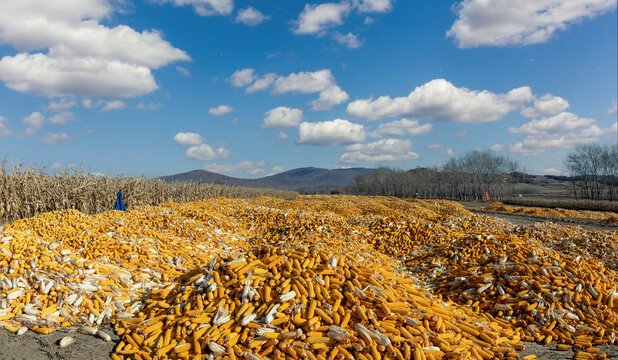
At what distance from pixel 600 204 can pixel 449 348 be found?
2989 centimetres

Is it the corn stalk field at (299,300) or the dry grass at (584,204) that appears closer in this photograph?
the corn stalk field at (299,300)

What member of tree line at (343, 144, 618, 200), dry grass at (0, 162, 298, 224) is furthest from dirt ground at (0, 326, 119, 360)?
tree line at (343, 144, 618, 200)

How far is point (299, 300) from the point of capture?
3.44 meters

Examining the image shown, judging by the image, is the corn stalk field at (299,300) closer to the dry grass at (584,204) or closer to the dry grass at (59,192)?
the dry grass at (59,192)

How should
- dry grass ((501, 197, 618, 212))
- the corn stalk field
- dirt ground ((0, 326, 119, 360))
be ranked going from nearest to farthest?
the corn stalk field → dirt ground ((0, 326, 119, 360)) → dry grass ((501, 197, 618, 212))

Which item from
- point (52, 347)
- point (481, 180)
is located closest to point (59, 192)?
point (52, 347)

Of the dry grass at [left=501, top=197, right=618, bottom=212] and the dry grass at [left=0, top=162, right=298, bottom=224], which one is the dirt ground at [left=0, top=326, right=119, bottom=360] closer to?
the dry grass at [left=0, top=162, right=298, bottom=224]

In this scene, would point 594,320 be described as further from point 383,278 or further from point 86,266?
point 86,266

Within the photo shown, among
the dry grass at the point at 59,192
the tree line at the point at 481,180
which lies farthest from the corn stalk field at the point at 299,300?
the tree line at the point at 481,180

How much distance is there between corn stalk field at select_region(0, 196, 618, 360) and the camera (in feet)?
10.5

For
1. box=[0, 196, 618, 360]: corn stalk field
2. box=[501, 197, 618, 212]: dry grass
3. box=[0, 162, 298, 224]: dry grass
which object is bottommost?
box=[501, 197, 618, 212]: dry grass

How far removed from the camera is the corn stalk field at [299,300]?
3186mm

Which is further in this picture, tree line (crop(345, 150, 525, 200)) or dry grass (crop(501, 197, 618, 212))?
tree line (crop(345, 150, 525, 200))

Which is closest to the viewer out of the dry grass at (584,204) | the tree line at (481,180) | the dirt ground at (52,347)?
the dirt ground at (52,347)
